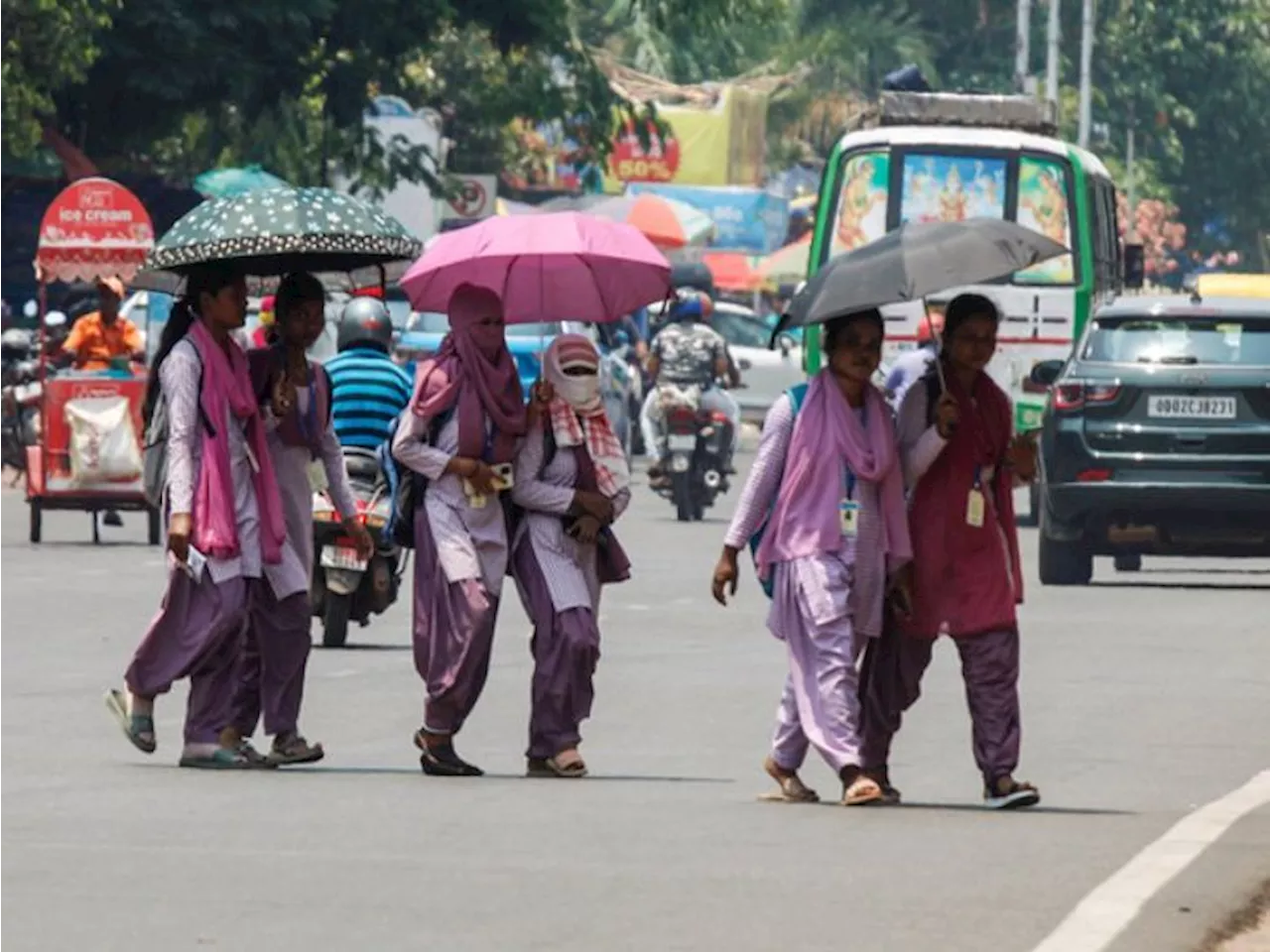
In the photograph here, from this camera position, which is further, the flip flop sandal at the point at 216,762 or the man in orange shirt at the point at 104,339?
the man in orange shirt at the point at 104,339

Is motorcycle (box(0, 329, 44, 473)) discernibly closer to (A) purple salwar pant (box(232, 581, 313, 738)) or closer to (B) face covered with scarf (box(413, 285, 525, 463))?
(A) purple salwar pant (box(232, 581, 313, 738))

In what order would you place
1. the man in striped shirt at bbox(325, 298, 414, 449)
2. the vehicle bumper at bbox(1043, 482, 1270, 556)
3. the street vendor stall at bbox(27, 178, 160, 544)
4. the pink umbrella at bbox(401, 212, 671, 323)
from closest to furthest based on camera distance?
the pink umbrella at bbox(401, 212, 671, 323) < the man in striped shirt at bbox(325, 298, 414, 449) < the vehicle bumper at bbox(1043, 482, 1270, 556) < the street vendor stall at bbox(27, 178, 160, 544)

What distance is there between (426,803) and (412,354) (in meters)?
24.7

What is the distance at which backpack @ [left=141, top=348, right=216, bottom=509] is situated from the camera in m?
12.3

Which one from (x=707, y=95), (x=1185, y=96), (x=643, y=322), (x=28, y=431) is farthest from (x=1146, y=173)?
(x=28, y=431)

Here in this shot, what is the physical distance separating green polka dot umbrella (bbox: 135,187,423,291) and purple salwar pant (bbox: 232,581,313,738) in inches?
40.8

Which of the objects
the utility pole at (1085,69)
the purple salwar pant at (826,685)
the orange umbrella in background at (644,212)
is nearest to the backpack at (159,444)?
the purple salwar pant at (826,685)

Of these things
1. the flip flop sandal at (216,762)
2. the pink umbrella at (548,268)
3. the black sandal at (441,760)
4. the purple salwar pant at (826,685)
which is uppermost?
the pink umbrella at (548,268)

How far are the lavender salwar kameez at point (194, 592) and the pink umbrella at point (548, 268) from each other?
84cm

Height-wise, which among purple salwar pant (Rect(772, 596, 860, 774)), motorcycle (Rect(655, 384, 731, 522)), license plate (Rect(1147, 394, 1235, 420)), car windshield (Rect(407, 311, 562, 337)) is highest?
purple salwar pant (Rect(772, 596, 860, 774))

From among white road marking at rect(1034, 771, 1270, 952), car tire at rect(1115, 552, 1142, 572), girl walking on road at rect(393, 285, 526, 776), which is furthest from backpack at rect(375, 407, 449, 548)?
car tire at rect(1115, 552, 1142, 572)

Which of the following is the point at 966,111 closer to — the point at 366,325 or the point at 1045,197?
the point at 1045,197

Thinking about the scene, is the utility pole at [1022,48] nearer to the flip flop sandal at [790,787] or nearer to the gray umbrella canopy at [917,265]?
the gray umbrella canopy at [917,265]

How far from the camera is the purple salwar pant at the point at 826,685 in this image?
445 inches
